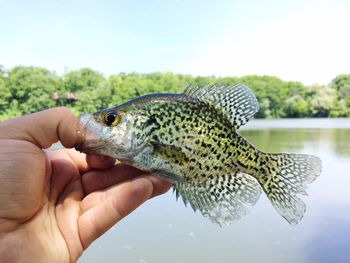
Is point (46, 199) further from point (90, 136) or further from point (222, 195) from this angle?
point (222, 195)

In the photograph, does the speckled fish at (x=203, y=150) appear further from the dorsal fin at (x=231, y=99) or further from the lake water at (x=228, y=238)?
the lake water at (x=228, y=238)

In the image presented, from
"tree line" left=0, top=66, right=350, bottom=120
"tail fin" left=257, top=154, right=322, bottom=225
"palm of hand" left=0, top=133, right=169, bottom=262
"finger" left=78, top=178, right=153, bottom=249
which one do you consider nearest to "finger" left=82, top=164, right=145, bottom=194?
"palm of hand" left=0, top=133, right=169, bottom=262

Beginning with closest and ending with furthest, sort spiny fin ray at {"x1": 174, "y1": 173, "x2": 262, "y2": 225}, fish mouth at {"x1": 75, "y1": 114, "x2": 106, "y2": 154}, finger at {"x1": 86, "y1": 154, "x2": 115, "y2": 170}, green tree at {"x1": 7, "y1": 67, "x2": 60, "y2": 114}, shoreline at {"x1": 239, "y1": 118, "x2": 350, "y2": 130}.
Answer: fish mouth at {"x1": 75, "y1": 114, "x2": 106, "y2": 154} < spiny fin ray at {"x1": 174, "y1": 173, "x2": 262, "y2": 225} < finger at {"x1": 86, "y1": 154, "x2": 115, "y2": 170} < shoreline at {"x1": 239, "y1": 118, "x2": 350, "y2": 130} < green tree at {"x1": 7, "y1": 67, "x2": 60, "y2": 114}

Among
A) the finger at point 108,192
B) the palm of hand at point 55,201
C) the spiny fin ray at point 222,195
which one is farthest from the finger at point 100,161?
the spiny fin ray at point 222,195

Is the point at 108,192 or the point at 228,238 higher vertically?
the point at 108,192

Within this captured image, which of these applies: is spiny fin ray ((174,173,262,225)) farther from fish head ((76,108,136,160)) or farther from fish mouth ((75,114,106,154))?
fish mouth ((75,114,106,154))

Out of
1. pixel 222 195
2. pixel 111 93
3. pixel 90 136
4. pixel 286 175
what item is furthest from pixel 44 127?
pixel 111 93
